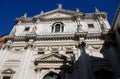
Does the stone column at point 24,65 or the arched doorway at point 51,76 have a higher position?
the stone column at point 24,65

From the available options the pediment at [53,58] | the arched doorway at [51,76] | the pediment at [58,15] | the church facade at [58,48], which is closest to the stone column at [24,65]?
the church facade at [58,48]

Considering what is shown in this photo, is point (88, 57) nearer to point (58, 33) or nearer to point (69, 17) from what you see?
point (58, 33)

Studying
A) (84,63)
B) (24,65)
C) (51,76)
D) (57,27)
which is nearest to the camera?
(51,76)

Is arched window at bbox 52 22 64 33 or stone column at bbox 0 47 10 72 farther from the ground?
arched window at bbox 52 22 64 33

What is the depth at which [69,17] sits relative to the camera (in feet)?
87.4

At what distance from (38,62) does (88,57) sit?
5585 mm

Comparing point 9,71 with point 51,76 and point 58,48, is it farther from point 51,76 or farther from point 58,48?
point 58,48

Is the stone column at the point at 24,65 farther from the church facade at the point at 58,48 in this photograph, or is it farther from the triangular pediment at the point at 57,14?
the triangular pediment at the point at 57,14

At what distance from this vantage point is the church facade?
1838cm

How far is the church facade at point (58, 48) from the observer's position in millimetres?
18375

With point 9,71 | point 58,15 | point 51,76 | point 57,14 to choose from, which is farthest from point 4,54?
point 57,14

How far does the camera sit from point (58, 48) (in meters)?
21.4

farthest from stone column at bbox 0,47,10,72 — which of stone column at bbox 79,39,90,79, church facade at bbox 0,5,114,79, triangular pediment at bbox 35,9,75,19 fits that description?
stone column at bbox 79,39,90,79

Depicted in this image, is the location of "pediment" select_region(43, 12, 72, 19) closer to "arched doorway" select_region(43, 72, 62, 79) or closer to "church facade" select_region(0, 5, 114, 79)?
"church facade" select_region(0, 5, 114, 79)
